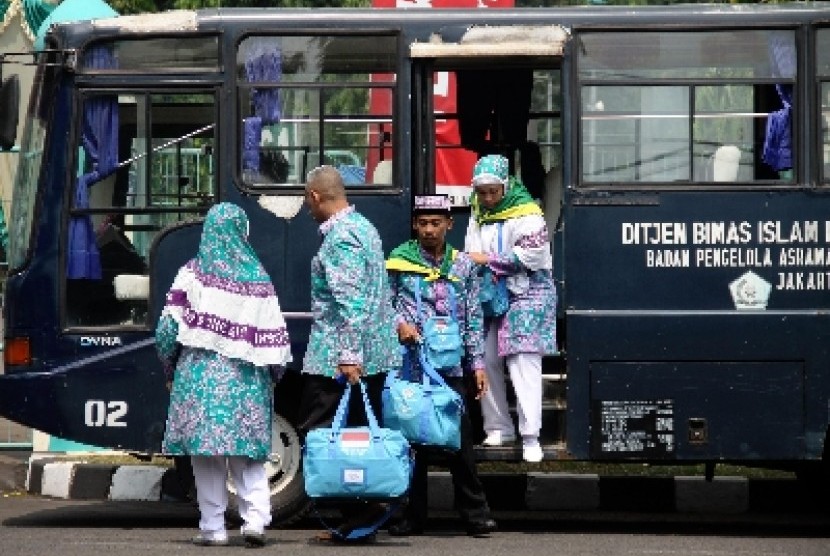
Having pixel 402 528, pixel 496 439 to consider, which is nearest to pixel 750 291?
pixel 496 439

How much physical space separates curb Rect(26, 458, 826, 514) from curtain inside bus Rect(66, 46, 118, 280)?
87.5 inches

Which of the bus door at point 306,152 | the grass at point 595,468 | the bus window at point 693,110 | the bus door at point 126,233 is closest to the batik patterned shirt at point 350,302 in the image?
the bus door at point 306,152

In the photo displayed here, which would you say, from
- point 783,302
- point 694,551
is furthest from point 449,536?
point 783,302

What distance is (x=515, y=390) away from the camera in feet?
38.5

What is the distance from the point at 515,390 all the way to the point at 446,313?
71cm

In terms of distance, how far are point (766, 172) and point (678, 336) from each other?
39.2 inches

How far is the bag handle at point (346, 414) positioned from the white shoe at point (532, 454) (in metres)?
1.22

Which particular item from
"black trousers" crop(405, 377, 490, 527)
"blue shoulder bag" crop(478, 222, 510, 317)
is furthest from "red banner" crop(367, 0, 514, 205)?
"black trousers" crop(405, 377, 490, 527)

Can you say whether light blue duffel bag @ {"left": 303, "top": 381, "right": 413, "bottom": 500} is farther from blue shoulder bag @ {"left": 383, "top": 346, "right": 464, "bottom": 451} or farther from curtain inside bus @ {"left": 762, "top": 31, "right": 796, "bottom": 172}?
curtain inside bus @ {"left": 762, "top": 31, "right": 796, "bottom": 172}

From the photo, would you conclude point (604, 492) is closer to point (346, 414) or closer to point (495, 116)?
point (495, 116)

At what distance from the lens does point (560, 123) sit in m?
11.9

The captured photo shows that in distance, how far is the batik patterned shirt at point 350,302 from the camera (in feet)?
34.8

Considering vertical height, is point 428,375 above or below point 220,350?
below

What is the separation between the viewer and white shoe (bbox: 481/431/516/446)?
1177cm
